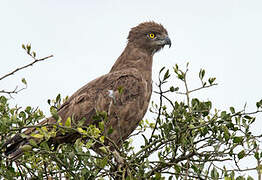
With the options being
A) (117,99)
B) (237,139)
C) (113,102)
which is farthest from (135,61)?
(237,139)

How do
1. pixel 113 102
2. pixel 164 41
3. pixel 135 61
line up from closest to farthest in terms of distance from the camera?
pixel 113 102 → pixel 135 61 → pixel 164 41

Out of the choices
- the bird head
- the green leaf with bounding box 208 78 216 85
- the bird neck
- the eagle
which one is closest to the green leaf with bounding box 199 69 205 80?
the green leaf with bounding box 208 78 216 85

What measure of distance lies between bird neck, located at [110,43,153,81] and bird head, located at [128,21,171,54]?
0.38ft

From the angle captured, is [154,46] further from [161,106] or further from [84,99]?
[161,106]

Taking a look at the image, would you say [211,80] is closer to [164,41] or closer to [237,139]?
[237,139]

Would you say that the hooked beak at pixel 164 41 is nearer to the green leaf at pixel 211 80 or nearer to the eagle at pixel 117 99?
the eagle at pixel 117 99

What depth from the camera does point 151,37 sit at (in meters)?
8.04

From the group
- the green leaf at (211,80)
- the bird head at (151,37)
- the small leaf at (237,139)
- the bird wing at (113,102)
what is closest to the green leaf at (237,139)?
the small leaf at (237,139)

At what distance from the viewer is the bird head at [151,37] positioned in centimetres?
795

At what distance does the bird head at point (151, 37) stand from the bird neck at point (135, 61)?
116 mm

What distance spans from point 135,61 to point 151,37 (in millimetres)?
791

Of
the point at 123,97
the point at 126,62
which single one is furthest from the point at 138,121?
the point at 126,62

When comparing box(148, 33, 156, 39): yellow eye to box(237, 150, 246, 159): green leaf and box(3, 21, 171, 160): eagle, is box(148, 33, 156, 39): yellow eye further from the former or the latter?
box(237, 150, 246, 159): green leaf

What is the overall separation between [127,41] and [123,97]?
7.00ft
